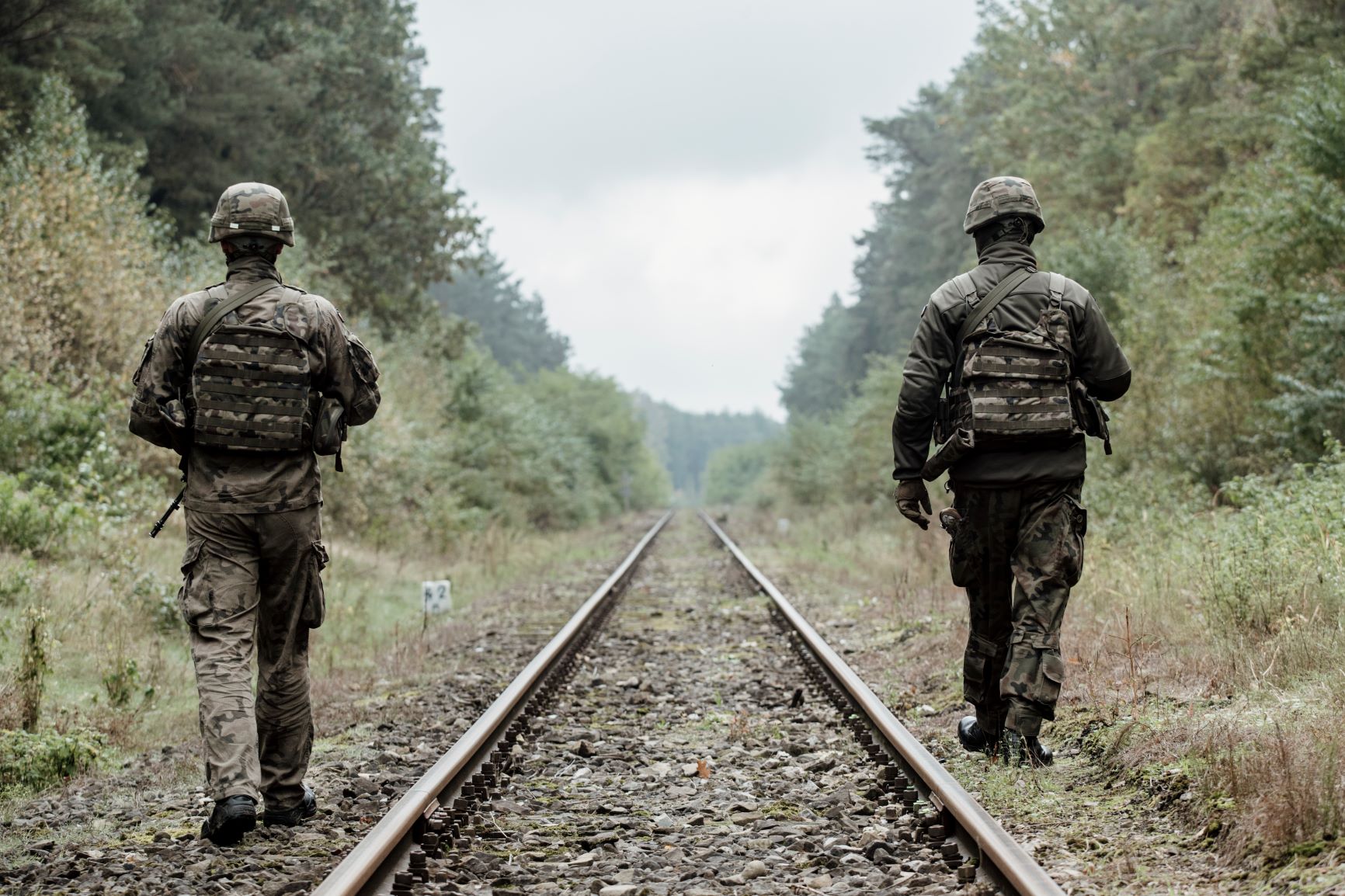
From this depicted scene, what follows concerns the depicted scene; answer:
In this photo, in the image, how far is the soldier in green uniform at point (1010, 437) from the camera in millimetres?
4715

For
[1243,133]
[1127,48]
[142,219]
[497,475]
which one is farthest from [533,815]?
[1127,48]

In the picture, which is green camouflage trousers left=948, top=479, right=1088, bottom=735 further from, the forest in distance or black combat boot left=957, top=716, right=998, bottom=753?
the forest in distance

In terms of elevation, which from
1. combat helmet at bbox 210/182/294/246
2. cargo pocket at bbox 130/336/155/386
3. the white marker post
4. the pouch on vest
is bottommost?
the white marker post

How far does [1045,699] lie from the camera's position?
469cm

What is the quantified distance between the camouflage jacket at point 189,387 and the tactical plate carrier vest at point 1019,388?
244cm

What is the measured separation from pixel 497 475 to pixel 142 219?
34.9 feet

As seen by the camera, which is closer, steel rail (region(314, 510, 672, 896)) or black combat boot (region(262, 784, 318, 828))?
steel rail (region(314, 510, 672, 896))

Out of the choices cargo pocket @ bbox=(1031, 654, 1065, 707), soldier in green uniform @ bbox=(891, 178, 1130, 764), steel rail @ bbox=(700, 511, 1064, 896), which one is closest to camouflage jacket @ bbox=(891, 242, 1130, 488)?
soldier in green uniform @ bbox=(891, 178, 1130, 764)

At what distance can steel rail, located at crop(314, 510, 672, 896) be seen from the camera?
3.43 meters

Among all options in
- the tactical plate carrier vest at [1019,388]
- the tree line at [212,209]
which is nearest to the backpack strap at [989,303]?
the tactical plate carrier vest at [1019,388]

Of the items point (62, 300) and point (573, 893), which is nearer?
point (573, 893)

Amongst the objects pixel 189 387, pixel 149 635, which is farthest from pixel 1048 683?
pixel 149 635

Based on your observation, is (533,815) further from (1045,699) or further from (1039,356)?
(1039,356)

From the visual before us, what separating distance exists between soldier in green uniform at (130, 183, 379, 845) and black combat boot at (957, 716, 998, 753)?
2.78m
